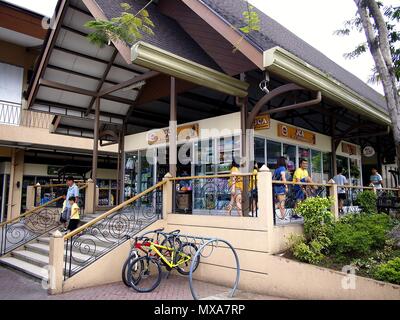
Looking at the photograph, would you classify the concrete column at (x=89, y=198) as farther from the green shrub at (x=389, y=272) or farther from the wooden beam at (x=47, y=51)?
the green shrub at (x=389, y=272)

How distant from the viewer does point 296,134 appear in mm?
11617

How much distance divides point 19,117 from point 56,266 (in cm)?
1229

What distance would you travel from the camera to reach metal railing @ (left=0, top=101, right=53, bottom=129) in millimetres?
16031

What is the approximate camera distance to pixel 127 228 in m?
8.40

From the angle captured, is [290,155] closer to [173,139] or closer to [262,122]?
[262,122]

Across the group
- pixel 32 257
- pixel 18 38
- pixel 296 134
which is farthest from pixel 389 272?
pixel 18 38

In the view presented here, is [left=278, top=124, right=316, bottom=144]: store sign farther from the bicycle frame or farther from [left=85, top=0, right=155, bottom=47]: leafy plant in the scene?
[left=85, top=0, right=155, bottom=47]: leafy plant

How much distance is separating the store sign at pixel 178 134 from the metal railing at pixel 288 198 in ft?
13.3

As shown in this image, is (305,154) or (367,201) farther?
(305,154)

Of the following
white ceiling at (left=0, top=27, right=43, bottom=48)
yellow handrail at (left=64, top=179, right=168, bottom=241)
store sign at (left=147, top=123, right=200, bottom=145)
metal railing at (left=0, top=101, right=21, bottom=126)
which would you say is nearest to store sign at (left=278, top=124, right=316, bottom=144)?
store sign at (left=147, top=123, right=200, bottom=145)

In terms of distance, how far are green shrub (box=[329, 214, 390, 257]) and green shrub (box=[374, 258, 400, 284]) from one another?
32.2 inches

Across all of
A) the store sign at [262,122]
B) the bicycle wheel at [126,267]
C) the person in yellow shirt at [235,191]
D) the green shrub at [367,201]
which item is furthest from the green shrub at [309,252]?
the green shrub at [367,201]

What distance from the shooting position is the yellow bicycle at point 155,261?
6.61m

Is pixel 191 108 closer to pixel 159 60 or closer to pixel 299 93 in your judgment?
pixel 299 93
